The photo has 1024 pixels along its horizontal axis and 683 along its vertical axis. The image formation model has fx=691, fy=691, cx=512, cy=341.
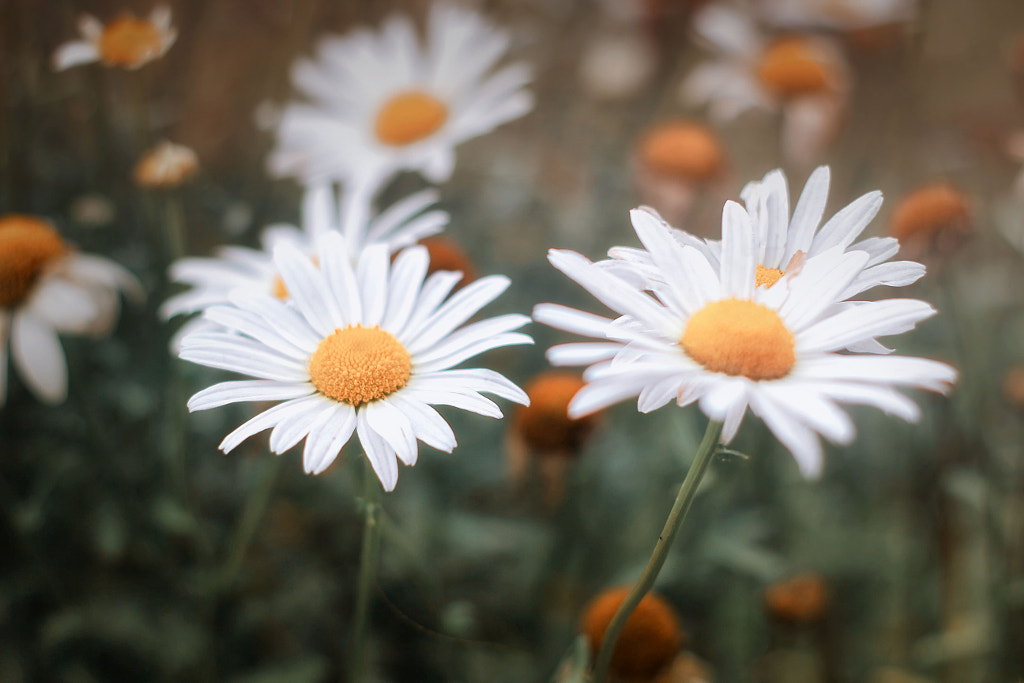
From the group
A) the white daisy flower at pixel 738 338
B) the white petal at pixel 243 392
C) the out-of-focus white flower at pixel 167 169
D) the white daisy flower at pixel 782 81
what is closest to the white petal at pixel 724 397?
the white daisy flower at pixel 738 338

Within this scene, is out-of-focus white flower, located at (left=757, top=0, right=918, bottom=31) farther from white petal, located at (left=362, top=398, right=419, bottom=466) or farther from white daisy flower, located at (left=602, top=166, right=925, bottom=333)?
white petal, located at (left=362, top=398, right=419, bottom=466)

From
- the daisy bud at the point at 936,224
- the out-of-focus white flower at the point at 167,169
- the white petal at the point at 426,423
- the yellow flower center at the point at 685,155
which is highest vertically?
the yellow flower center at the point at 685,155

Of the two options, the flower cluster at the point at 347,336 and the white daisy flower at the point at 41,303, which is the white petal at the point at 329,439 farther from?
the white daisy flower at the point at 41,303

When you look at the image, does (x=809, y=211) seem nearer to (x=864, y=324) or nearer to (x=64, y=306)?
(x=864, y=324)

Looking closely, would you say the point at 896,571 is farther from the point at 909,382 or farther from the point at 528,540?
the point at 909,382

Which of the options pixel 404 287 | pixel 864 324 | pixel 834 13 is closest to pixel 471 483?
pixel 404 287

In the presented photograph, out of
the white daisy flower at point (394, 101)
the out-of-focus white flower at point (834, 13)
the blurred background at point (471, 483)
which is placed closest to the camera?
the blurred background at point (471, 483)

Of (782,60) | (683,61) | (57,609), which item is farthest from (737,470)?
(683,61)
